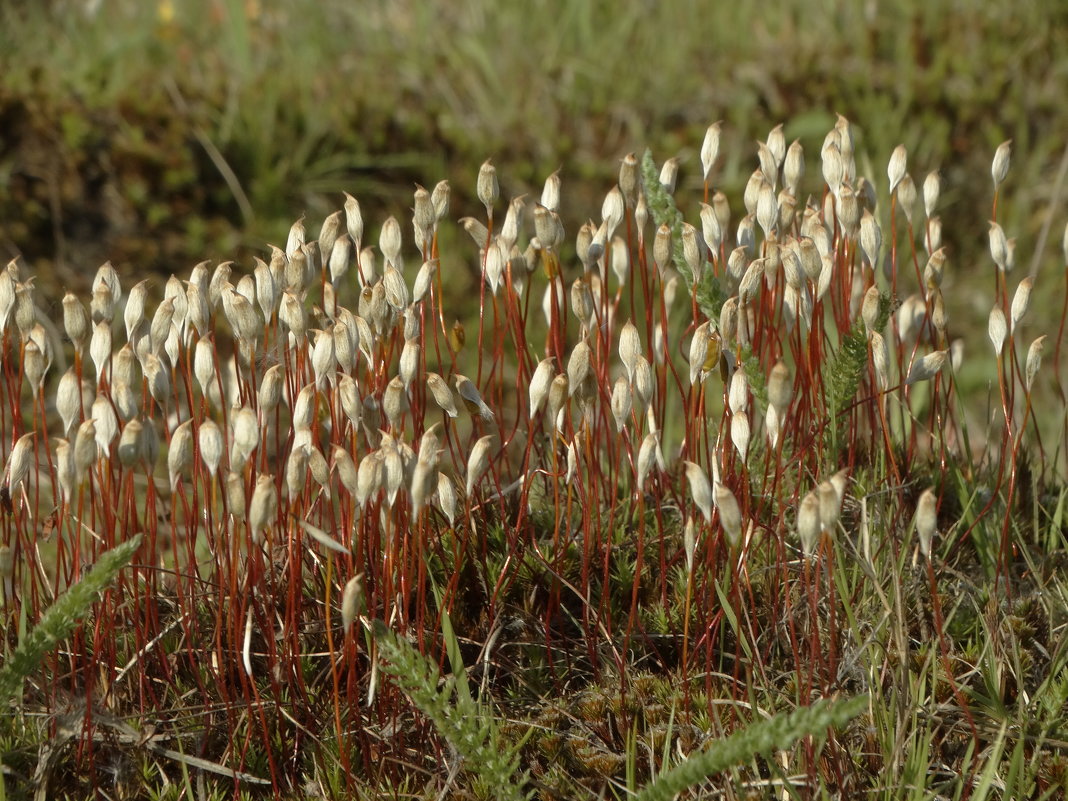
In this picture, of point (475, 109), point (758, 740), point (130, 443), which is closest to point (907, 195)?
Result: point (758, 740)

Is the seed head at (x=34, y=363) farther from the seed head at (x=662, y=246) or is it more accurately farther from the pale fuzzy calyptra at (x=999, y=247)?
the pale fuzzy calyptra at (x=999, y=247)

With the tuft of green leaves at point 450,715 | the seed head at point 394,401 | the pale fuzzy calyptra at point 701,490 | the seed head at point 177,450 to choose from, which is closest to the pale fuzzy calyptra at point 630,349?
the pale fuzzy calyptra at point 701,490

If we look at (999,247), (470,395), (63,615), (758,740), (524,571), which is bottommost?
(524,571)

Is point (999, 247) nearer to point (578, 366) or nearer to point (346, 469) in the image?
point (578, 366)

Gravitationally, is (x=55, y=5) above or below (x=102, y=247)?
above

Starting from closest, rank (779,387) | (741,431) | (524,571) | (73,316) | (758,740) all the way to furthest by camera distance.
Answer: (758,740) → (779,387) → (741,431) → (73,316) → (524,571)

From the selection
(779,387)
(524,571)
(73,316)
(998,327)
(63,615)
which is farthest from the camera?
(524,571)

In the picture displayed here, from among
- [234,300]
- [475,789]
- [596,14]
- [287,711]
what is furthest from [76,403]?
[596,14]

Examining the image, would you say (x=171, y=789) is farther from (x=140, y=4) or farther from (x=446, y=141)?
(x=140, y=4)
